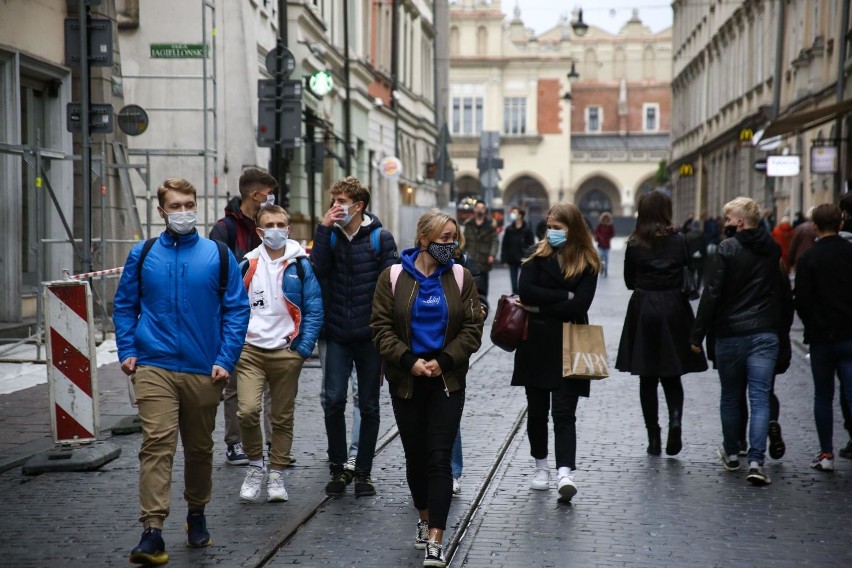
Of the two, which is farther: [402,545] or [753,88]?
[753,88]

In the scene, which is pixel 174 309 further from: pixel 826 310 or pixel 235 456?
pixel 826 310

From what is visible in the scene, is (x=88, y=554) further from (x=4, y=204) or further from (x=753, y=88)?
(x=753, y=88)

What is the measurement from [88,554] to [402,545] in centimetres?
151

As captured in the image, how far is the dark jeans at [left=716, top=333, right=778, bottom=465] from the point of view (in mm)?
8445

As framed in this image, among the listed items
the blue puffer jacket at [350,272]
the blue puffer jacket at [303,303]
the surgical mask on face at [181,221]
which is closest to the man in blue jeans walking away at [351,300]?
the blue puffer jacket at [350,272]

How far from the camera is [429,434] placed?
6414 mm

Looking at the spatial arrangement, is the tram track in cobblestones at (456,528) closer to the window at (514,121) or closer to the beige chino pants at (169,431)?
the beige chino pants at (169,431)

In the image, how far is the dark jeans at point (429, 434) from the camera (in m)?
6.28

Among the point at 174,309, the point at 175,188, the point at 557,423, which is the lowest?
the point at 557,423

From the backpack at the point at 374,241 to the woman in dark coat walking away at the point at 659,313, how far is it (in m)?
2.02

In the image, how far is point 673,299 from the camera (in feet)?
29.7

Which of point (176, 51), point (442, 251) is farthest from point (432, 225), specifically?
point (176, 51)

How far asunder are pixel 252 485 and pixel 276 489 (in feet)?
0.48

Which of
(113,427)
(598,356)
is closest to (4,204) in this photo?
(113,427)
